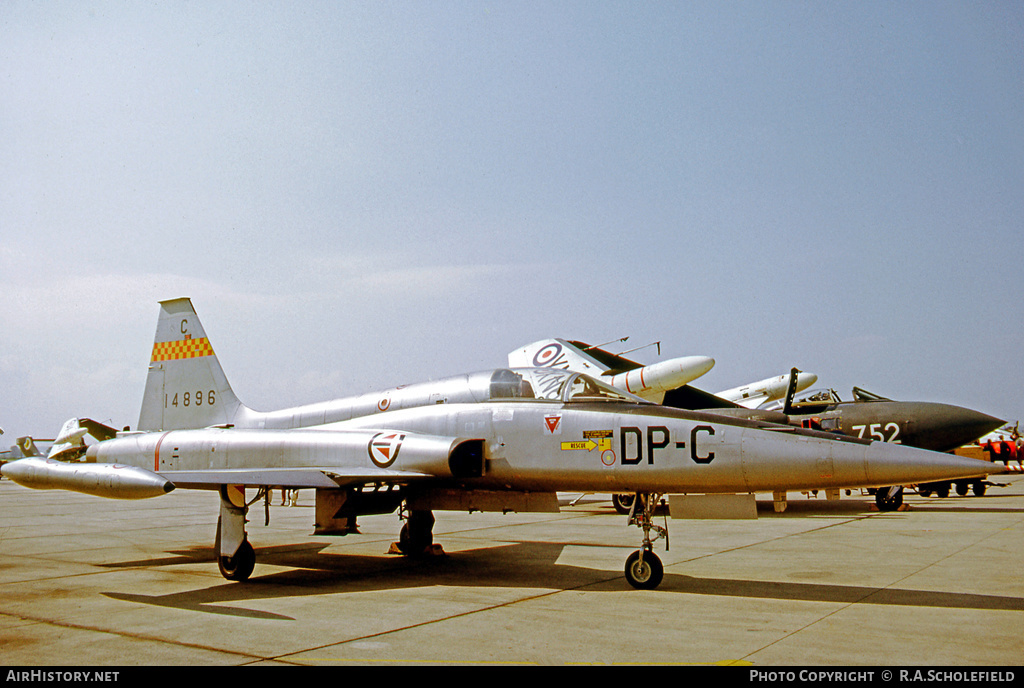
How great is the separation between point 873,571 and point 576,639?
504 centimetres

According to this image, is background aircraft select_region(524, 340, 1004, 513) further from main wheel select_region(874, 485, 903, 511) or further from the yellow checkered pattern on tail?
the yellow checkered pattern on tail

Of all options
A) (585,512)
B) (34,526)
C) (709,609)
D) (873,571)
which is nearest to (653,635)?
(709,609)

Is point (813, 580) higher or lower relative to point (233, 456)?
lower

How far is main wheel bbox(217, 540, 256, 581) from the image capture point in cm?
882

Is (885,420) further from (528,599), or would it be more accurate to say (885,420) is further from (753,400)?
(528,599)

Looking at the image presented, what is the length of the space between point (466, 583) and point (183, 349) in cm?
685

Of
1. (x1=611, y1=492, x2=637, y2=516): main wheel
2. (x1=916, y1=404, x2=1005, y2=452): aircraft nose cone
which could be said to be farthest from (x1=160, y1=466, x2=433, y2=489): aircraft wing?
(x1=916, y1=404, x2=1005, y2=452): aircraft nose cone

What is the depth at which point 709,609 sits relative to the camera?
6.78 metres

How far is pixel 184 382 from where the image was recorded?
493 inches

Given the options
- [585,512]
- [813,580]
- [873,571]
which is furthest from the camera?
[585,512]

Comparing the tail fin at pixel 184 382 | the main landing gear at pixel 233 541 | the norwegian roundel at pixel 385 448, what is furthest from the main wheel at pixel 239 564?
the tail fin at pixel 184 382

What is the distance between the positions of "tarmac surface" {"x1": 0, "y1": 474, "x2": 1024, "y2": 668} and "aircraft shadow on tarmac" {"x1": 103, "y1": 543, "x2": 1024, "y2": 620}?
0.04 metres

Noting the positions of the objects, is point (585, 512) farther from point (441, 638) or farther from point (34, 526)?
point (441, 638)

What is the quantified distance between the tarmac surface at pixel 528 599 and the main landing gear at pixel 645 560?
0.14 meters
